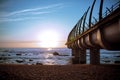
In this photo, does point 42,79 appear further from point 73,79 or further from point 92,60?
point 92,60

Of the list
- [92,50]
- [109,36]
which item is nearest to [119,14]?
[109,36]

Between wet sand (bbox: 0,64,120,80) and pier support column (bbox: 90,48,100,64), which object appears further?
pier support column (bbox: 90,48,100,64)

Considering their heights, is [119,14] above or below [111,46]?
above

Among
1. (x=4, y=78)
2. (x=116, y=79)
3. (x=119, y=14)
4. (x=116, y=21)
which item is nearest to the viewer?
(x=119, y=14)

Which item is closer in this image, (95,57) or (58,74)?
(58,74)

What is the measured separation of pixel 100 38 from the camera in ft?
51.4

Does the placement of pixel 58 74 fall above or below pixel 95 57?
below

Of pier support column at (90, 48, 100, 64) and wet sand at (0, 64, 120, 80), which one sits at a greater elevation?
pier support column at (90, 48, 100, 64)

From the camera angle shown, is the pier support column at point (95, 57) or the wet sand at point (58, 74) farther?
the pier support column at point (95, 57)

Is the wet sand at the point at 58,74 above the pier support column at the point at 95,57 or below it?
below

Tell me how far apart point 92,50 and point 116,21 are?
22.3 m

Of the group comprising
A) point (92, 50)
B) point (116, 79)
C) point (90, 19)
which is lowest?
point (116, 79)

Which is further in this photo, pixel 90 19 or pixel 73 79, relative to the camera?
pixel 90 19

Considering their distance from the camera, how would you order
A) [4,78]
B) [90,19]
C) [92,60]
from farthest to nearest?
[92,60] < [90,19] < [4,78]
